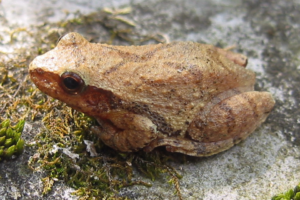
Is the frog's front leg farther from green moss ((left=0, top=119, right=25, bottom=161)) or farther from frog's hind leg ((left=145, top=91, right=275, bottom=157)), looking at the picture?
green moss ((left=0, top=119, right=25, bottom=161))

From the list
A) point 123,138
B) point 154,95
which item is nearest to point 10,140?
point 123,138

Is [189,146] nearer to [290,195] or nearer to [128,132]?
[128,132]

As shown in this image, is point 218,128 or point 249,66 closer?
point 218,128

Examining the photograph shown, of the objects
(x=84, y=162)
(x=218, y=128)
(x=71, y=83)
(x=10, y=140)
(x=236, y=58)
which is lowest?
(x=84, y=162)

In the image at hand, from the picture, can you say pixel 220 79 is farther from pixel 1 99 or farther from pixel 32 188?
pixel 1 99

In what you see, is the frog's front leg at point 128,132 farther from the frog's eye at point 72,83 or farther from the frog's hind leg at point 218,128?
the frog's eye at point 72,83

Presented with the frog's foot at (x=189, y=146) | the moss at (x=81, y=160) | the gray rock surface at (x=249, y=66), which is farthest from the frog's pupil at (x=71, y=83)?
the frog's foot at (x=189, y=146)
